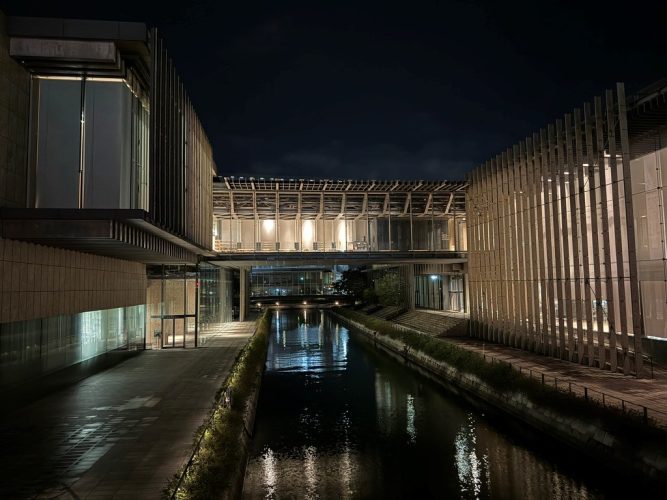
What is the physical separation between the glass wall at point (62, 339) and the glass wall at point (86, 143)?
4.64m

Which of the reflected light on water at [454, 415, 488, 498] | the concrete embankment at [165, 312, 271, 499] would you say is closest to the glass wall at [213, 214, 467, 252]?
the concrete embankment at [165, 312, 271, 499]

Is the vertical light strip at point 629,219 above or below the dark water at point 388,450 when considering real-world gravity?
above

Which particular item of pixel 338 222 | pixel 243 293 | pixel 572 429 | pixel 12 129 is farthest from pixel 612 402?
pixel 243 293

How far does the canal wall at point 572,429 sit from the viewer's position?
10.3 m

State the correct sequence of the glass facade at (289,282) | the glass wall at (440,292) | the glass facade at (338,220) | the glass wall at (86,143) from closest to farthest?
the glass wall at (86,143)
the glass facade at (338,220)
the glass wall at (440,292)
the glass facade at (289,282)

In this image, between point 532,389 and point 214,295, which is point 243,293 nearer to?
point 214,295

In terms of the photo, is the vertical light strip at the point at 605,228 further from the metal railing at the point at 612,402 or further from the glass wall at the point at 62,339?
the glass wall at the point at 62,339

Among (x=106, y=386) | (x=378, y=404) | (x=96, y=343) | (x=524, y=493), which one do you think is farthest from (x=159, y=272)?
(x=524, y=493)

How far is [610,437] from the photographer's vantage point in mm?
11570

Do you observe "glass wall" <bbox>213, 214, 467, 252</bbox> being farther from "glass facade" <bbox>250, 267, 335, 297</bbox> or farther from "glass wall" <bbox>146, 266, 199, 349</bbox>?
"glass facade" <bbox>250, 267, 335, 297</bbox>

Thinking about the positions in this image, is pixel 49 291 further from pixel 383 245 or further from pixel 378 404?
pixel 383 245

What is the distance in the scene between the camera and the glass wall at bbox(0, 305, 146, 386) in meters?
15.2

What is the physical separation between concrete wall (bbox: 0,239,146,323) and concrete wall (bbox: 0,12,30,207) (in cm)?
162

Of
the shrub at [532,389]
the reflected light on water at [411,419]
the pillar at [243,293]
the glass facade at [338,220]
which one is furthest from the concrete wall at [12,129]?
the pillar at [243,293]
